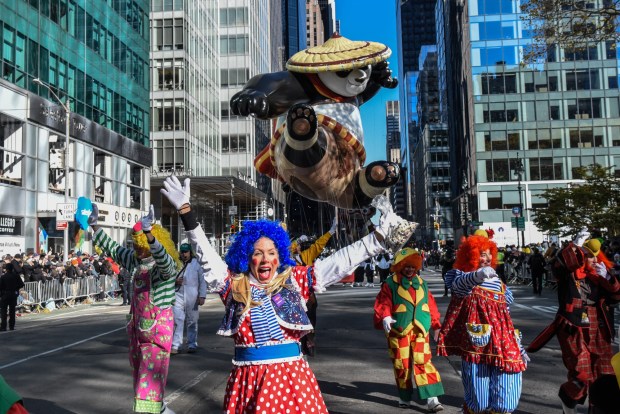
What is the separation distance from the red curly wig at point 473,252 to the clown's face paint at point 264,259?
9.49 ft

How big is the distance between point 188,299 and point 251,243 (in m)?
6.77

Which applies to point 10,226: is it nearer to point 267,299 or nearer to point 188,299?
point 188,299

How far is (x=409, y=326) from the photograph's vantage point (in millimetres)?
6711

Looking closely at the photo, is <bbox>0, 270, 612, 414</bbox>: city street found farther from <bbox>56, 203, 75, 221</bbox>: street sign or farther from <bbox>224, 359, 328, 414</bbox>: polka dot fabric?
<bbox>56, 203, 75, 221</bbox>: street sign

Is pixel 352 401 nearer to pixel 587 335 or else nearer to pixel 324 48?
pixel 587 335

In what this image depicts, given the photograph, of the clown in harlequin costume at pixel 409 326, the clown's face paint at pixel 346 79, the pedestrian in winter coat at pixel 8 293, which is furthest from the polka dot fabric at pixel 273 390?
the pedestrian in winter coat at pixel 8 293

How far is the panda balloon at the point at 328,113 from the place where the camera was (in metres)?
6.44

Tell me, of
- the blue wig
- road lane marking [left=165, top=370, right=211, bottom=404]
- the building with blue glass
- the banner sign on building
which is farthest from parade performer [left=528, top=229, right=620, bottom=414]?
the building with blue glass

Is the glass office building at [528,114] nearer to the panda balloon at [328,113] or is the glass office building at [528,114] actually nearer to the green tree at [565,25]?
the green tree at [565,25]

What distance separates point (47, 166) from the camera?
27.6 m

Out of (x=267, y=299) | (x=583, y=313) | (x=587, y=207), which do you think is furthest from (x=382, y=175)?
(x=587, y=207)

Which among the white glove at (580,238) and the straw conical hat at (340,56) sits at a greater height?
the straw conical hat at (340,56)

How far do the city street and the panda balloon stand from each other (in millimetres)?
2399

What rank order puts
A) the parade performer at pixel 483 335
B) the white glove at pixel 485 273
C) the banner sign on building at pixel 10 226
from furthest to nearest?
the banner sign on building at pixel 10 226
the white glove at pixel 485 273
the parade performer at pixel 483 335
